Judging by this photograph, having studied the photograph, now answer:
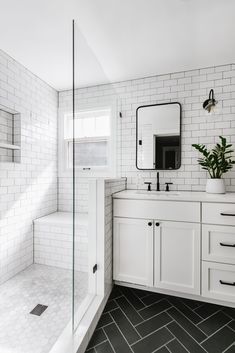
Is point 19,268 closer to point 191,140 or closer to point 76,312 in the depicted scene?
point 76,312

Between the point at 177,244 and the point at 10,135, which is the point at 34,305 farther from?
the point at 10,135

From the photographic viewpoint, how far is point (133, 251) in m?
1.79

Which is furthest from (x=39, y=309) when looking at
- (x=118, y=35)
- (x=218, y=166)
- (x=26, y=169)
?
(x=118, y=35)

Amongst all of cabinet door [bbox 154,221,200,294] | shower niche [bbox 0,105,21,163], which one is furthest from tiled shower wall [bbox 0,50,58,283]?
cabinet door [bbox 154,221,200,294]

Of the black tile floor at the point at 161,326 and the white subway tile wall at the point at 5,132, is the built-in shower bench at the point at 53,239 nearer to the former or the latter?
the black tile floor at the point at 161,326

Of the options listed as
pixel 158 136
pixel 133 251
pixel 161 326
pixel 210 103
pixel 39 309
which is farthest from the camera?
pixel 158 136

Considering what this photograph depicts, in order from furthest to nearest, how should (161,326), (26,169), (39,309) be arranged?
(26,169) < (39,309) < (161,326)

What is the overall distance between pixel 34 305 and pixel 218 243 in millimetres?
1629

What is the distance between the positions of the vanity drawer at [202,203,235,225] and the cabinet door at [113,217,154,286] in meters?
0.47

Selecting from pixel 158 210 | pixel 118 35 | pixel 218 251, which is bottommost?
pixel 218 251

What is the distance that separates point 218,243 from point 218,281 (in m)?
0.31

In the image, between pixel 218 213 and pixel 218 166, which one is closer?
pixel 218 213

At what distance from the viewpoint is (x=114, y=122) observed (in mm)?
2375

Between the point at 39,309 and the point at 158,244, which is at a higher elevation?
the point at 158,244
